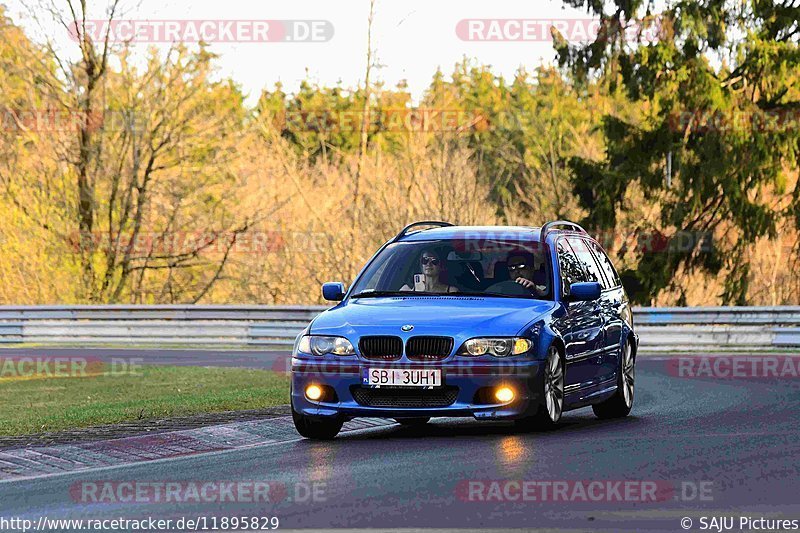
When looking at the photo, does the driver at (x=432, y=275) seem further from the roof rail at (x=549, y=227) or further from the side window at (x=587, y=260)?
the side window at (x=587, y=260)

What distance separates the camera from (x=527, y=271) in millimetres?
13453

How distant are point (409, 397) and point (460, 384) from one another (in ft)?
1.33

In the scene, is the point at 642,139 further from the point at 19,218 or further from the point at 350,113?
the point at 350,113

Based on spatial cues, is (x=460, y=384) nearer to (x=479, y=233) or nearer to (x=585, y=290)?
(x=585, y=290)

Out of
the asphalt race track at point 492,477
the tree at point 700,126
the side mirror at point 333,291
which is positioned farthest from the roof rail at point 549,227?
the tree at point 700,126

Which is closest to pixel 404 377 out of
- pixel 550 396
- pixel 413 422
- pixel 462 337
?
pixel 462 337

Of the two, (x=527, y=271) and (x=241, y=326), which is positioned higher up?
(x=527, y=271)

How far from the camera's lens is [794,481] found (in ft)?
30.9

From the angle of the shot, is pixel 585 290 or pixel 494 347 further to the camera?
pixel 585 290

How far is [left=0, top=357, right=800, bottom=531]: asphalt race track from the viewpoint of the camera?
821 centimetres

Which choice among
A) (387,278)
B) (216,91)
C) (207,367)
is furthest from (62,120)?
(387,278)

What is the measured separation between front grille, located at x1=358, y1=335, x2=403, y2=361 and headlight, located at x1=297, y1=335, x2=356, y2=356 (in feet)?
0.34

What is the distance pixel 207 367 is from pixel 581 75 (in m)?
17.2

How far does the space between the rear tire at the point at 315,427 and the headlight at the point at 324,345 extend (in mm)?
531
